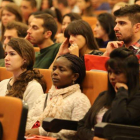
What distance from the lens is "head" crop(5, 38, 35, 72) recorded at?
3371 millimetres

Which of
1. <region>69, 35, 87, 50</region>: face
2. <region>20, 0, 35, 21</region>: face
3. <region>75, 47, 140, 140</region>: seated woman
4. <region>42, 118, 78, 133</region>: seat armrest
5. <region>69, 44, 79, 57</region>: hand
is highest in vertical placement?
<region>20, 0, 35, 21</region>: face

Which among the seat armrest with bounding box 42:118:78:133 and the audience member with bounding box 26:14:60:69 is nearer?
the seat armrest with bounding box 42:118:78:133

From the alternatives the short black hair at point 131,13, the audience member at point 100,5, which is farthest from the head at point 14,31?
the audience member at point 100,5

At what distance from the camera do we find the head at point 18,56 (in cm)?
337

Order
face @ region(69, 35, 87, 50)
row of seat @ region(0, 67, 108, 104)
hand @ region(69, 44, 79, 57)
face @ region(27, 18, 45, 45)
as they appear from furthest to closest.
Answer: face @ region(27, 18, 45, 45) < face @ region(69, 35, 87, 50) < hand @ region(69, 44, 79, 57) < row of seat @ region(0, 67, 108, 104)

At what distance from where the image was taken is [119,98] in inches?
95.7

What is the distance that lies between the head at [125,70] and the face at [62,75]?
471 millimetres

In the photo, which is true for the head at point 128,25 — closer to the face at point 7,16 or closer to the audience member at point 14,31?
the audience member at point 14,31

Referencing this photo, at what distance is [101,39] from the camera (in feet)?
15.6

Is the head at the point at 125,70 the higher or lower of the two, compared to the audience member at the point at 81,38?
lower

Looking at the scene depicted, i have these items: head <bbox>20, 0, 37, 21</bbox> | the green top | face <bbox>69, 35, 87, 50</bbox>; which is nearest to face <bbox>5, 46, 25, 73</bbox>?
face <bbox>69, 35, 87, 50</bbox>

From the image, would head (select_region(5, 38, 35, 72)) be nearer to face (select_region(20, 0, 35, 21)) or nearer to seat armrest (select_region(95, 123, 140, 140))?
seat armrest (select_region(95, 123, 140, 140))

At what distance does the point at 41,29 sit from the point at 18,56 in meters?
1.02

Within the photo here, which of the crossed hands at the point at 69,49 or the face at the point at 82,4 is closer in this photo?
the crossed hands at the point at 69,49
